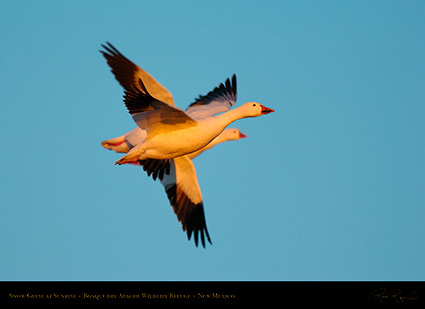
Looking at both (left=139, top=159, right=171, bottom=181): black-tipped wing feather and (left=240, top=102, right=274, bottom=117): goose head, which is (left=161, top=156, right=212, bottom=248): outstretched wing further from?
(left=240, top=102, right=274, bottom=117): goose head

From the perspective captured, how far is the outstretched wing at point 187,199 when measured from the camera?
14.2 metres

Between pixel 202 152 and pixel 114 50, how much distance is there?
494 cm

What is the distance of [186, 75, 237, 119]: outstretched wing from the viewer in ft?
46.8

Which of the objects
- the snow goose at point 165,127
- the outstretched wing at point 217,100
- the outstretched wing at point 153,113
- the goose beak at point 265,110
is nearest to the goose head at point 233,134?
the outstretched wing at point 217,100

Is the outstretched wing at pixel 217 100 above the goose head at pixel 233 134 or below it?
above

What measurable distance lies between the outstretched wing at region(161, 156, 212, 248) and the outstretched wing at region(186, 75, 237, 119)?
1192 mm

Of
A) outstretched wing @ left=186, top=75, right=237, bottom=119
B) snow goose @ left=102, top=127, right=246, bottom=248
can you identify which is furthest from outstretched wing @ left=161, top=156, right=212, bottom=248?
outstretched wing @ left=186, top=75, right=237, bottom=119

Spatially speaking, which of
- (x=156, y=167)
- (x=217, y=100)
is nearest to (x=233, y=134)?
(x=217, y=100)

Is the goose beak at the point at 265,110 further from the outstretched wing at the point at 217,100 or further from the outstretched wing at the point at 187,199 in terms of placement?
the outstretched wing at the point at 187,199

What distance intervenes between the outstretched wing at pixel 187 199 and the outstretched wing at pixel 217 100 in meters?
1.19

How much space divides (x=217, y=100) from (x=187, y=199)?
91.9 inches
